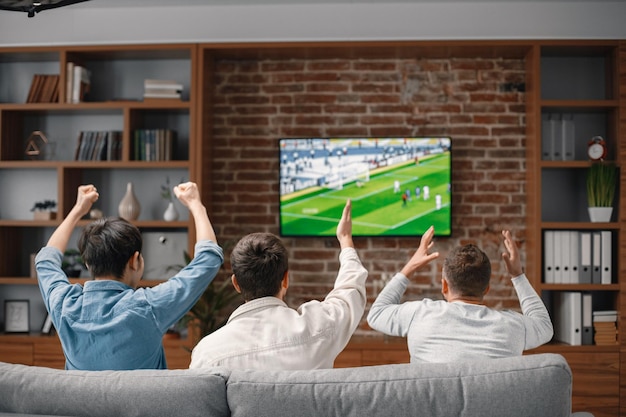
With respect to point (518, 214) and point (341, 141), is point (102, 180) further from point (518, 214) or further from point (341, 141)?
point (518, 214)

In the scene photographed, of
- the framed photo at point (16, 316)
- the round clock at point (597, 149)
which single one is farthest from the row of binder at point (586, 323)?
the framed photo at point (16, 316)

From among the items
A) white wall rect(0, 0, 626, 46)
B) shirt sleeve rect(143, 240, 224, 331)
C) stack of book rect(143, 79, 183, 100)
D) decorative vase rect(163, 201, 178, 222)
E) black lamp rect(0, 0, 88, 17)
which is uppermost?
white wall rect(0, 0, 626, 46)

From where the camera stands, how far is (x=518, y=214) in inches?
187

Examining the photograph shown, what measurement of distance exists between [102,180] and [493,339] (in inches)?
141

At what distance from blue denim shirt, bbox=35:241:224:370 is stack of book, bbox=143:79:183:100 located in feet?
9.35

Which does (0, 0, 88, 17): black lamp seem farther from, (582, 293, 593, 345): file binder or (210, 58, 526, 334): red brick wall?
(582, 293, 593, 345): file binder

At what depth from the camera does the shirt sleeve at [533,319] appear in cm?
218

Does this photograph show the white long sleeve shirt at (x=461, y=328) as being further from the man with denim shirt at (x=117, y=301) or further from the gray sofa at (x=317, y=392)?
the man with denim shirt at (x=117, y=301)

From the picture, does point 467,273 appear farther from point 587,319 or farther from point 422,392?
point 587,319

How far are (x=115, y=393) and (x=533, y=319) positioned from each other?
1.33m

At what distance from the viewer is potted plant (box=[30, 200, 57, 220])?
4.70 metres

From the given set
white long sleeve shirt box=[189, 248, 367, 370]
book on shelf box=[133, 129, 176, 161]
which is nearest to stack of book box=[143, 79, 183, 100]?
book on shelf box=[133, 129, 176, 161]

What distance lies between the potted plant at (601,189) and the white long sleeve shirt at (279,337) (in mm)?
3044

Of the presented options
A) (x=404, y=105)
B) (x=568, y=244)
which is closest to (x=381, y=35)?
(x=404, y=105)
